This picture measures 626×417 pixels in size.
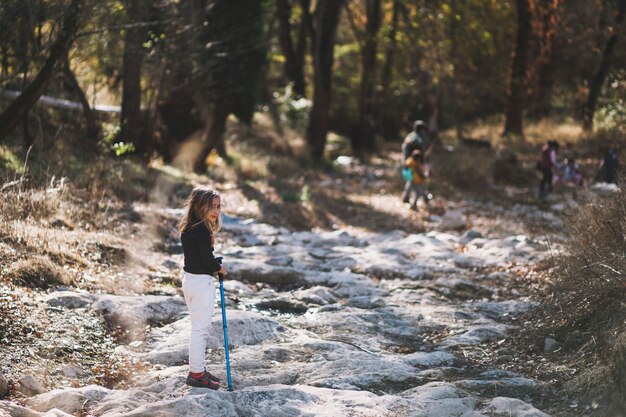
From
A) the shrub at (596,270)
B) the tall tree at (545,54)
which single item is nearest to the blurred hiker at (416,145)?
the shrub at (596,270)

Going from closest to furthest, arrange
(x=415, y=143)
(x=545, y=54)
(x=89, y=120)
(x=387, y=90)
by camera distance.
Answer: (x=89, y=120) → (x=415, y=143) → (x=545, y=54) → (x=387, y=90)

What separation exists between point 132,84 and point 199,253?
10965 millimetres

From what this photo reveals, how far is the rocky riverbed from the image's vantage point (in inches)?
234

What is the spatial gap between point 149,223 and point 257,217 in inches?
122

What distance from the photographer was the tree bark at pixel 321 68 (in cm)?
2447

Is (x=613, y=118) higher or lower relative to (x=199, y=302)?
higher

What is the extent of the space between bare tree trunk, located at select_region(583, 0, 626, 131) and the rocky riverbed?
441 inches

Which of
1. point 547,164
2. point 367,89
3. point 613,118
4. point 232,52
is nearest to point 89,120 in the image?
point 232,52

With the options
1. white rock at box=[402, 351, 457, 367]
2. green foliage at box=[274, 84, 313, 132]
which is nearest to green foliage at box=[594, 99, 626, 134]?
green foliage at box=[274, 84, 313, 132]

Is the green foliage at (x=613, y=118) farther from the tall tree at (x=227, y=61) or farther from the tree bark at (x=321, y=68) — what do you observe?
Result: the tall tree at (x=227, y=61)

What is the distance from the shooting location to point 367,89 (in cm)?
2875

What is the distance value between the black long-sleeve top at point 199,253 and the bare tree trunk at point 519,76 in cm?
2134

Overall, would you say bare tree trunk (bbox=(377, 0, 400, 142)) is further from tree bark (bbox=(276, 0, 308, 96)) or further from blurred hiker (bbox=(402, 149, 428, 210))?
blurred hiker (bbox=(402, 149, 428, 210))

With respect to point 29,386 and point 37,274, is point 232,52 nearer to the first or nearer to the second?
point 37,274
